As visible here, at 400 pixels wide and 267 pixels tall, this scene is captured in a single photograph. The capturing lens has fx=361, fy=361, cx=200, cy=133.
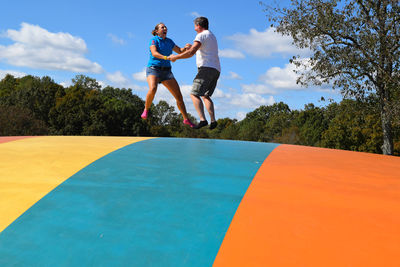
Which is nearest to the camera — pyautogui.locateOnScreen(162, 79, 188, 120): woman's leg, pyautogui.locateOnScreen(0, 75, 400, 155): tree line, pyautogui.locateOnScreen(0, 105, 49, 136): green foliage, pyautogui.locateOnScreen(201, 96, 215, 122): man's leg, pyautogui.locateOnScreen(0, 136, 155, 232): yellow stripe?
pyautogui.locateOnScreen(0, 136, 155, 232): yellow stripe

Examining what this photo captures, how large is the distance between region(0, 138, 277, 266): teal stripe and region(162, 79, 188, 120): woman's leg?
2.39m

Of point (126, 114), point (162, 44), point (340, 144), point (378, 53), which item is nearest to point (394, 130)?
point (378, 53)

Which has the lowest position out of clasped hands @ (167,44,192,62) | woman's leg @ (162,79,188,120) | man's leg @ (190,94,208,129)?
man's leg @ (190,94,208,129)

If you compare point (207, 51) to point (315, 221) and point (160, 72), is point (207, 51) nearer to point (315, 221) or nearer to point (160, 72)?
point (160, 72)

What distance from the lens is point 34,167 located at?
178 inches

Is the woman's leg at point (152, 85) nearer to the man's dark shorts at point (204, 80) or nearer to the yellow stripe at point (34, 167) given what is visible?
the man's dark shorts at point (204, 80)

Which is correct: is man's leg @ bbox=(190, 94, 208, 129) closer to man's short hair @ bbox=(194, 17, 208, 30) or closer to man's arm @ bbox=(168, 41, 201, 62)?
man's arm @ bbox=(168, 41, 201, 62)

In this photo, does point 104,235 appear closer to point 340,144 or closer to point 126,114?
point 340,144

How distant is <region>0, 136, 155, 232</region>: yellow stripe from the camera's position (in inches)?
140

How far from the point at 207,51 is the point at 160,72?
3.45ft

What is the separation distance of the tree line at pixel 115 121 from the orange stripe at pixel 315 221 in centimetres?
2013

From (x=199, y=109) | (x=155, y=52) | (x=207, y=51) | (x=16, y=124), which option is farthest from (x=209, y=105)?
(x=16, y=124)

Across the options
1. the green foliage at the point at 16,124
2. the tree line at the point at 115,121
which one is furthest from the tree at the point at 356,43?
the green foliage at the point at 16,124

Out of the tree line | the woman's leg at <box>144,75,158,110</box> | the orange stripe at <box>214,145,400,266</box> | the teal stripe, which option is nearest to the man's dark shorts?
the woman's leg at <box>144,75,158,110</box>
